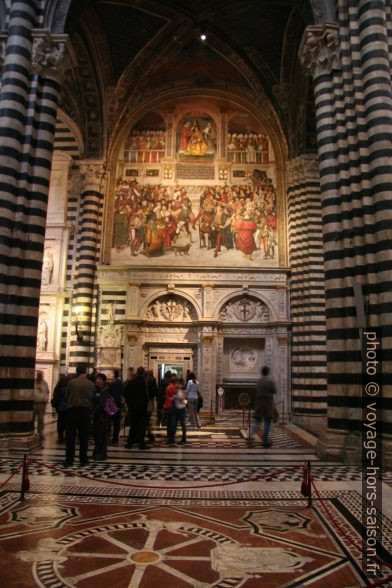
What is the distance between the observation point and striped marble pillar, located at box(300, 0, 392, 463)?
834cm

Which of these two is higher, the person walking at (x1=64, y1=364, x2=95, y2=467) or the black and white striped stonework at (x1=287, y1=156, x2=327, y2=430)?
the black and white striped stonework at (x1=287, y1=156, x2=327, y2=430)

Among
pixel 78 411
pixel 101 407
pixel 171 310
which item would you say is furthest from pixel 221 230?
pixel 78 411

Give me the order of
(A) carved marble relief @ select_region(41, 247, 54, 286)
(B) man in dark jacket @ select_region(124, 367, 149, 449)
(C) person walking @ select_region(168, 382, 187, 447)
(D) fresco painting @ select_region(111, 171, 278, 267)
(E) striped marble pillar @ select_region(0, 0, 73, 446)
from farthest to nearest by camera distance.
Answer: (D) fresco painting @ select_region(111, 171, 278, 267) < (A) carved marble relief @ select_region(41, 247, 54, 286) < (C) person walking @ select_region(168, 382, 187, 447) < (E) striped marble pillar @ select_region(0, 0, 73, 446) < (B) man in dark jacket @ select_region(124, 367, 149, 449)

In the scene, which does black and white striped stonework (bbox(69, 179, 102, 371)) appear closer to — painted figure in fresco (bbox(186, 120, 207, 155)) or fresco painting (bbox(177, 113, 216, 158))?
fresco painting (bbox(177, 113, 216, 158))

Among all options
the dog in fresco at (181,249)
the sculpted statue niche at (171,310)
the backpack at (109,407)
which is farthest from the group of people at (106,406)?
the dog in fresco at (181,249)

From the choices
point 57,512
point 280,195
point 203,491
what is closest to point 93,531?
point 57,512

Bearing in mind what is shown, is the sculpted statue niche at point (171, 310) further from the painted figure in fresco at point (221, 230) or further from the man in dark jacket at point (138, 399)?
the man in dark jacket at point (138, 399)

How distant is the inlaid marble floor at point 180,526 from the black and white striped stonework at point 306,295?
7.09 m

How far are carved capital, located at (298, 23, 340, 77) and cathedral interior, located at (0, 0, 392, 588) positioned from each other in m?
0.05

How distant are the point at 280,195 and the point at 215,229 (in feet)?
9.98

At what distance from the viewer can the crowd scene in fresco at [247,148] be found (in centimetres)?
1883

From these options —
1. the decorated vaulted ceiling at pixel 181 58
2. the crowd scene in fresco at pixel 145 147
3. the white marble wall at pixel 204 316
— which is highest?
the decorated vaulted ceiling at pixel 181 58

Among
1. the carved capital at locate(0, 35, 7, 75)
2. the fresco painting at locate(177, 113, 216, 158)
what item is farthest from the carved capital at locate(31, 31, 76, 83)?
the fresco painting at locate(177, 113, 216, 158)

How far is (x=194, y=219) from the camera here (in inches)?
711
